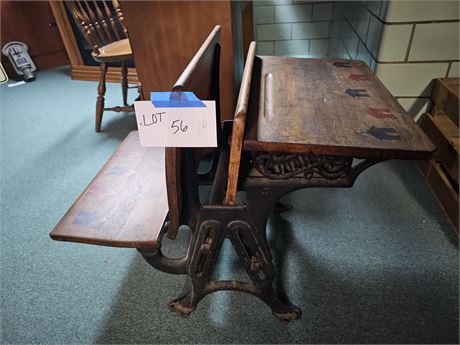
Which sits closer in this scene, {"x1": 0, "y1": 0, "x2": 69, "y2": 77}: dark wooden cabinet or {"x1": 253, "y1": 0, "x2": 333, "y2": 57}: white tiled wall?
{"x1": 253, "y1": 0, "x2": 333, "y2": 57}: white tiled wall

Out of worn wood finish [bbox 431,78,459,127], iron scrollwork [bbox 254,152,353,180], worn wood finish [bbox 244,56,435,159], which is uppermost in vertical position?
worn wood finish [bbox 244,56,435,159]

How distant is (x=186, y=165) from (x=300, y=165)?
0.27m

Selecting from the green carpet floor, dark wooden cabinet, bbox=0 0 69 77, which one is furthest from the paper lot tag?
dark wooden cabinet, bbox=0 0 69 77

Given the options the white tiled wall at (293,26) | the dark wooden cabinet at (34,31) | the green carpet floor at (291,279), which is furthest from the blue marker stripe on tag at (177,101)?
the dark wooden cabinet at (34,31)

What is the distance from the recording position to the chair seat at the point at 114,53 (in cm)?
186

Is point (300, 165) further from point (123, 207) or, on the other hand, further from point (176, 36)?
point (176, 36)

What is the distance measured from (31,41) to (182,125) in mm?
3363

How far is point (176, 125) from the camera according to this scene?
0.58 m

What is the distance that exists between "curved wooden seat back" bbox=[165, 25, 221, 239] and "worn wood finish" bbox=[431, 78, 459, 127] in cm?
103

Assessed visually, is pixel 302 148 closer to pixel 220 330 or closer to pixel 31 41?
pixel 220 330

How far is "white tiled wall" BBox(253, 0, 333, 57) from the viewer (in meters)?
2.14

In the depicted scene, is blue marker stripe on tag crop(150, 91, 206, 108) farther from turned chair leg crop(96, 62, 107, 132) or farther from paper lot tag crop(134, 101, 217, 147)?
turned chair leg crop(96, 62, 107, 132)

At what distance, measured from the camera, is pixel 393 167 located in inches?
64.1

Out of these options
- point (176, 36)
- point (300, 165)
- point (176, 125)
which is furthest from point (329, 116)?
point (176, 36)
